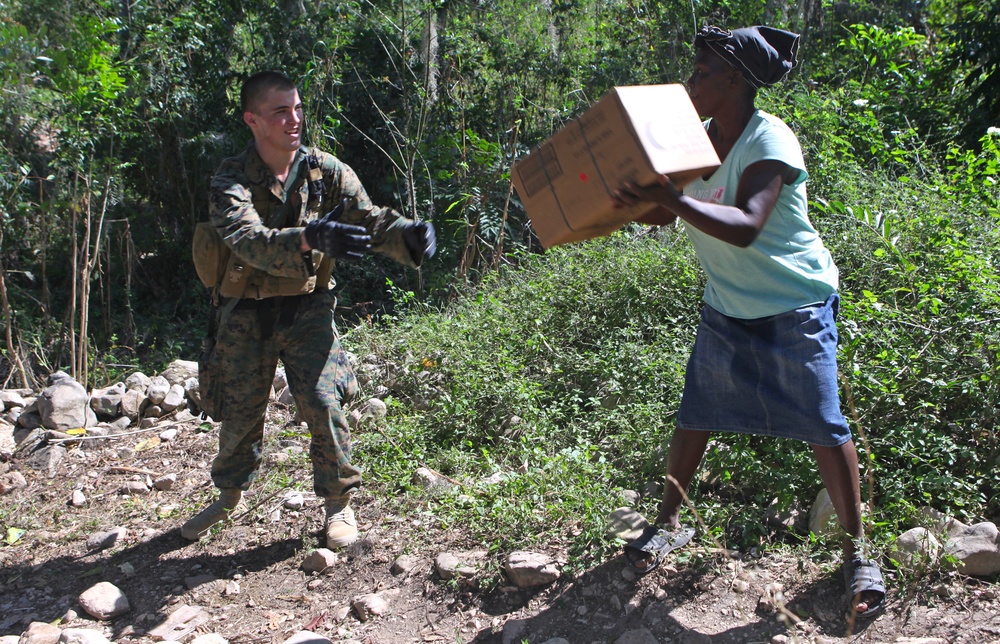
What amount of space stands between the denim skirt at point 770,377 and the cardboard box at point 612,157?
519 mm

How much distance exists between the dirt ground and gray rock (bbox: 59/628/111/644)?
0.15 meters

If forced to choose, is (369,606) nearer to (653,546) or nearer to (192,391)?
(653,546)

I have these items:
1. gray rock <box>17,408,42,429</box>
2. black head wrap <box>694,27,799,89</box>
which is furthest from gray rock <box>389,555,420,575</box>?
gray rock <box>17,408,42,429</box>

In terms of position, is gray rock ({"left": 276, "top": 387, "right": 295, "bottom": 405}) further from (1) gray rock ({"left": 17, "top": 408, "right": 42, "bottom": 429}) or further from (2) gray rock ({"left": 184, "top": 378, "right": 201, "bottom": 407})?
(1) gray rock ({"left": 17, "top": 408, "right": 42, "bottom": 429})

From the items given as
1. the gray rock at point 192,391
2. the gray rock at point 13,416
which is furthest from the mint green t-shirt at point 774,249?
the gray rock at point 13,416

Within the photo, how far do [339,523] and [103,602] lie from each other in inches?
36.2

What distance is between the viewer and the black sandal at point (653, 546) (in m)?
2.90

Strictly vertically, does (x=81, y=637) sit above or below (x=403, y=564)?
above

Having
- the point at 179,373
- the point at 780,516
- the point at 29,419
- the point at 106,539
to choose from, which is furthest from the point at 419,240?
the point at 29,419

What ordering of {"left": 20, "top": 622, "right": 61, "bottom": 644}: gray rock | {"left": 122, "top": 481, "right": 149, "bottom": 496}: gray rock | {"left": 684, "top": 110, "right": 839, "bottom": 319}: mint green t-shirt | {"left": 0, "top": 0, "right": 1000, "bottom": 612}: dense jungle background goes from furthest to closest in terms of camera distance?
{"left": 122, "top": 481, "right": 149, "bottom": 496}: gray rock < {"left": 0, "top": 0, "right": 1000, "bottom": 612}: dense jungle background < {"left": 20, "top": 622, "right": 61, "bottom": 644}: gray rock < {"left": 684, "top": 110, "right": 839, "bottom": 319}: mint green t-shirt

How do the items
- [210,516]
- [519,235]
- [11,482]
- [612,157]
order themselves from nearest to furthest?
[612,157] < [210,516] < [11,482] < [519,235]

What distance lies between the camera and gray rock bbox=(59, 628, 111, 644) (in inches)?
112

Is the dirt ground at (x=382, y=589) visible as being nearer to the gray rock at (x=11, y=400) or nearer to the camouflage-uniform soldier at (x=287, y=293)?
the camouflage-uniform soldier at (x=287, y=293)

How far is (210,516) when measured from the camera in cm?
365
